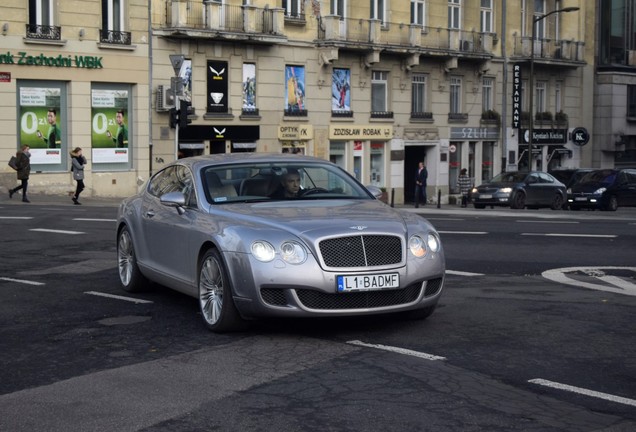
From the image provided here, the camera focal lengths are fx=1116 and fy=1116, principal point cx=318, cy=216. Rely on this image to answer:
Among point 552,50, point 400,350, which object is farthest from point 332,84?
point 400,350

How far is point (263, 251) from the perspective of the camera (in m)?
8.81

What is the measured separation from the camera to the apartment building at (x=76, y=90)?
1403 inches

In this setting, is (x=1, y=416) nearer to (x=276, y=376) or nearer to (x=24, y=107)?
(x=276, y=376)

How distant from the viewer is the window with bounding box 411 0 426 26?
160 ft

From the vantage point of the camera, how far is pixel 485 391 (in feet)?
23.2

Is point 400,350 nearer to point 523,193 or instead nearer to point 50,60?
point 50,60

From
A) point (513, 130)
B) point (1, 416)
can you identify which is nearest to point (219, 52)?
point (513, 130)

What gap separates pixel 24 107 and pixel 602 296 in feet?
92.1

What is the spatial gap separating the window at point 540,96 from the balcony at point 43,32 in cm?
2778

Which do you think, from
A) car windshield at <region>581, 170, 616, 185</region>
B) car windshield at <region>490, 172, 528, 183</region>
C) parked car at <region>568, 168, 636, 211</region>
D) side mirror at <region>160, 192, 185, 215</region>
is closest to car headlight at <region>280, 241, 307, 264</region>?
side mirror at <region>160, 192, 185, 215</region>

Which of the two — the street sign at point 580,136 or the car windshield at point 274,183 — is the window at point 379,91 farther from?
the car windshield at point 274,183

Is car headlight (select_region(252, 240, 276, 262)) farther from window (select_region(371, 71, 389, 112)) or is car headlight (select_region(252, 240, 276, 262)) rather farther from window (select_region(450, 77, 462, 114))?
window (select_region(450, 77, 462, 114))

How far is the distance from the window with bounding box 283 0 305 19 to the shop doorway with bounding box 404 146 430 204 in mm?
9090

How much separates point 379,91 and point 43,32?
16.4 meters
